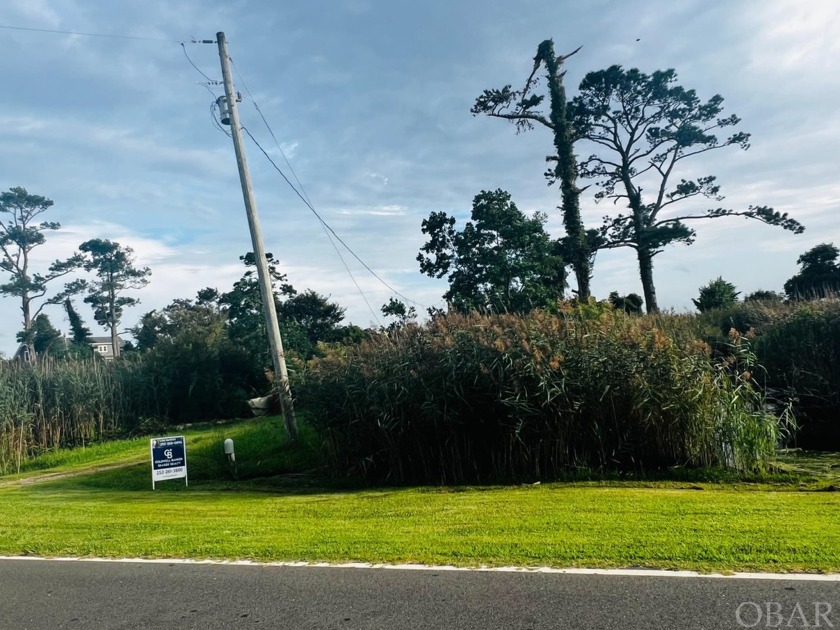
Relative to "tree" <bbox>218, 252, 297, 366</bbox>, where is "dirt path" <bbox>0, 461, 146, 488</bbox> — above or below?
below

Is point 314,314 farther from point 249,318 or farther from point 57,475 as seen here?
point 57,475

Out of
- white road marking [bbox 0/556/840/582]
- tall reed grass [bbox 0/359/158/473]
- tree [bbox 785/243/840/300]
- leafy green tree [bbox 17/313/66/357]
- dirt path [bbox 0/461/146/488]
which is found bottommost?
white road marking [bbox 0/556/840/582]

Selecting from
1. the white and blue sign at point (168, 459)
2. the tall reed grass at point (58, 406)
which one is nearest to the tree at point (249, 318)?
the tall reed grass at point (58, 406)

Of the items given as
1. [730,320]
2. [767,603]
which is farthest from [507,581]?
[730,320]

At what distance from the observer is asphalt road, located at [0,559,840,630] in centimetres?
447

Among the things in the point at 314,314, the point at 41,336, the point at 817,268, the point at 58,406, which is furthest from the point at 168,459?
the point at 41,336

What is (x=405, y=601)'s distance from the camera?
505 centimetres

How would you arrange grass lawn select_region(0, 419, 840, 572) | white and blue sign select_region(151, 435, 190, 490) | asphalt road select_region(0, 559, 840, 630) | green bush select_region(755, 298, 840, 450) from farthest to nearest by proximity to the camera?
1. green bush select_region(755, 298, 840, 450)
2. white and blue sign select_region(151, 435, 190, 490)
3. grass lawn select_region(0, 419, 840, 572)
4. asphalt road select_region(0, 559, 840, 630)

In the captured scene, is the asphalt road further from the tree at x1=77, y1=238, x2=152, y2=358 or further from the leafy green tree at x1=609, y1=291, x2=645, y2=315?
the tree at x1=77, y1=238, x2=152, y2=358

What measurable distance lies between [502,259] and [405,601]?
61.5 feet

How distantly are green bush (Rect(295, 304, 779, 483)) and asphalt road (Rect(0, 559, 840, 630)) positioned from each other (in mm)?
5461

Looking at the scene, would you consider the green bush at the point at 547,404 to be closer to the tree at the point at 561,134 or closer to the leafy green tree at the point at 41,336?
the tree at the point at 561,134

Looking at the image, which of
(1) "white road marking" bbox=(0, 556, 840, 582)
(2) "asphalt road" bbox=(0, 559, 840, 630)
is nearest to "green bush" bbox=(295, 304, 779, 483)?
(1) "white road marking" bbox=(0, 556, 840, 582)

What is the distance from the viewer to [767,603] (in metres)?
4.55
